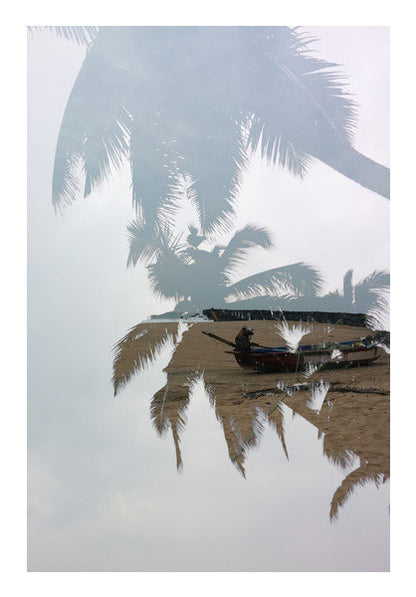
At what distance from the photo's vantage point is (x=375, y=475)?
274 cm

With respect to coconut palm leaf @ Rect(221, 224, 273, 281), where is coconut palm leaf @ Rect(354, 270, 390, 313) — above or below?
below

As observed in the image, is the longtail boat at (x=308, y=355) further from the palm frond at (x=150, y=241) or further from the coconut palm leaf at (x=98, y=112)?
the coconut palm leaf at (x=98, y=112)

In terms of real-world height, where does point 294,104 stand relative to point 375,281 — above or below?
above

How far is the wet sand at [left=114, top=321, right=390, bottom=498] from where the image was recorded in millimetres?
2738

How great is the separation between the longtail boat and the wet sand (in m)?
0.03

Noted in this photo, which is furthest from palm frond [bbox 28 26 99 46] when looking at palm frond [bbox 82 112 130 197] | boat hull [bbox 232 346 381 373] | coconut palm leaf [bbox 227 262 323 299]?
boat hull [bbox 232 346 381 373]

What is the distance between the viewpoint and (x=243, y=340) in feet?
9.25

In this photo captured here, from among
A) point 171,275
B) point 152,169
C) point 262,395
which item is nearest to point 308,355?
point 262,395

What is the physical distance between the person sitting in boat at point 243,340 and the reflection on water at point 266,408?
157 mm

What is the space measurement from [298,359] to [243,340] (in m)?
0.33

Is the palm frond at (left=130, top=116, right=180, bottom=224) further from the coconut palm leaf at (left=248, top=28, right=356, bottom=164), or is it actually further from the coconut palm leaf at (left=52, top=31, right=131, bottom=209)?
the coconut palm leaf at (left=248, top=28, right=356, bottom=164)

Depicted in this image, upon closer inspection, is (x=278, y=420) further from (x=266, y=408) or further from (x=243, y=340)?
(x=243, y=340)
